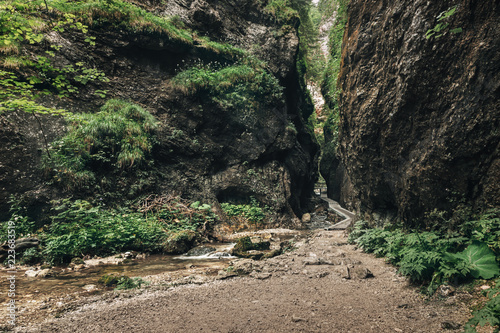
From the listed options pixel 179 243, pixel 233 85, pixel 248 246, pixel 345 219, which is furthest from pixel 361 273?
pixel 345 219

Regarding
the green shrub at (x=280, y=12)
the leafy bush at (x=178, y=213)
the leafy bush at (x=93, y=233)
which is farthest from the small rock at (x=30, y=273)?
the green shrub at (x=280, y=12)

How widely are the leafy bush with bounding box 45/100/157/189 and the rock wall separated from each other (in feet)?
1.81

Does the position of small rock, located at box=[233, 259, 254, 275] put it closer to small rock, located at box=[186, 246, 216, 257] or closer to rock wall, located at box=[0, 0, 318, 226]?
small rock, located at box=[186, 246, 216, 257]

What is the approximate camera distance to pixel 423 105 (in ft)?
18.4

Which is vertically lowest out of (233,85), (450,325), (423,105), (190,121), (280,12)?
(450,325)

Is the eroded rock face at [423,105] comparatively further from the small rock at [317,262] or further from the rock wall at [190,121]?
the rock wall at [190,121]

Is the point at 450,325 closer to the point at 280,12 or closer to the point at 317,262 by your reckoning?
the point at 317,262

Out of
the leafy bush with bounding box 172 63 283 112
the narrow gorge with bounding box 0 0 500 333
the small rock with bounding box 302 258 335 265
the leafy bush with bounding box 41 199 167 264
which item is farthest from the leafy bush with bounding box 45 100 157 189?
the small rock with bounding box 302 258 335 265

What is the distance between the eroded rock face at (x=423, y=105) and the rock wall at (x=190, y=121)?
8.52m

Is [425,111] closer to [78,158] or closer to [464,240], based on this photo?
[464,240]

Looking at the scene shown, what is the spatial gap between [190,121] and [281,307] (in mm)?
13216

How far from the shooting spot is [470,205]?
4590 millimetres

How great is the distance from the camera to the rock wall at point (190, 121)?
9.48m

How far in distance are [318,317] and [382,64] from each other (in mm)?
7177
